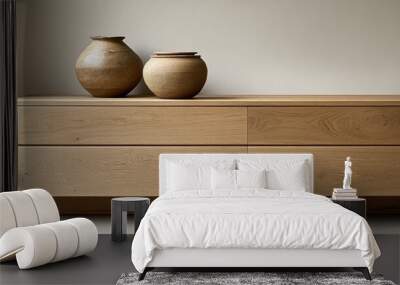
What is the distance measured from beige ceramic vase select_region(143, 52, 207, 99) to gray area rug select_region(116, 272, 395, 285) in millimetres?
2157

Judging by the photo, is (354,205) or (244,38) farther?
(244,38)

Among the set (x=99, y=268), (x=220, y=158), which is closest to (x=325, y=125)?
(x=220, y=158)

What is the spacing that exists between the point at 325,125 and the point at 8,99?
8.39 feet

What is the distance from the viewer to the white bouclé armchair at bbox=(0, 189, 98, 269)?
5.17 metres

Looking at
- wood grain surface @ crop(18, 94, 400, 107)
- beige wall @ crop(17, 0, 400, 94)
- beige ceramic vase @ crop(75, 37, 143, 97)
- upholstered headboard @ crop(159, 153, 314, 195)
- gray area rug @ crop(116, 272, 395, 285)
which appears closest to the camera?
gray area rug @ crop(116, 272, 395, 285)

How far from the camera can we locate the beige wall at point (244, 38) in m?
7.42

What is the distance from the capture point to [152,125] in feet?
22.4

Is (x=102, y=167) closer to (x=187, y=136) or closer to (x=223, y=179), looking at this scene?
(x=187, y=136)

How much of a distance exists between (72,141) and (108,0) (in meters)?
1.39

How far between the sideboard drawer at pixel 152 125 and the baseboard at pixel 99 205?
0.61 m

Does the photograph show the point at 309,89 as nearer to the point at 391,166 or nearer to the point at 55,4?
the point at 391,166

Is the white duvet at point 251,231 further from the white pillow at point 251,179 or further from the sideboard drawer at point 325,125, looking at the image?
the sideboard drawer at point 325,125

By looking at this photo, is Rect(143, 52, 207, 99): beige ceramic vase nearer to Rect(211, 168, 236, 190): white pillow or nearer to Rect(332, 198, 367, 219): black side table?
Rect(211, 168, 236, 190): white pillow

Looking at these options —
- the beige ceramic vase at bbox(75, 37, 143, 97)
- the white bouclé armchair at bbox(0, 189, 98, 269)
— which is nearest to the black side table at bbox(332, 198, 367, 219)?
the white bouclé armchair at bbox(0, 189, 98, 269)
